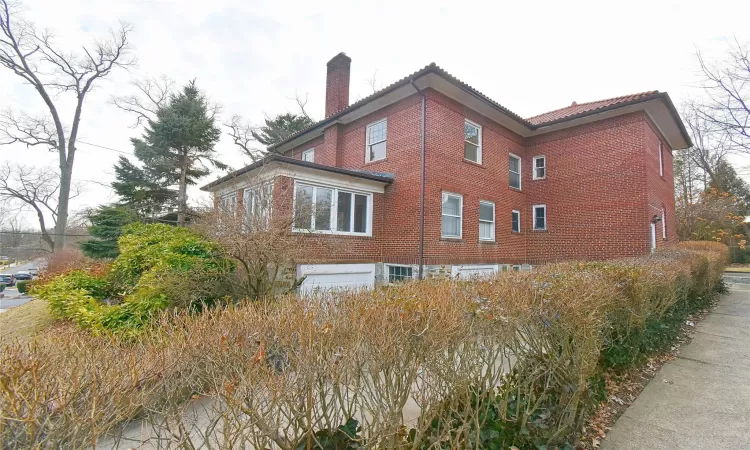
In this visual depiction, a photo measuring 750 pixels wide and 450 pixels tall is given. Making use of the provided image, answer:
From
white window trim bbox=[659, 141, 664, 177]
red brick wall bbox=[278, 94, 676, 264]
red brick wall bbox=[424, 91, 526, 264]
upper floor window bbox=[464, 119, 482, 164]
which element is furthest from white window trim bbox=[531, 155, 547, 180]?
white window trim bbox=[659, 141, 664, 177]

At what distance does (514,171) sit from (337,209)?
8732 millimetres

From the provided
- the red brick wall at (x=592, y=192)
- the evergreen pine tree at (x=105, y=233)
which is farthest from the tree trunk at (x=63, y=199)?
the red brick wall at (x=592, y=192)

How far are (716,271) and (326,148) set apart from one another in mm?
14700

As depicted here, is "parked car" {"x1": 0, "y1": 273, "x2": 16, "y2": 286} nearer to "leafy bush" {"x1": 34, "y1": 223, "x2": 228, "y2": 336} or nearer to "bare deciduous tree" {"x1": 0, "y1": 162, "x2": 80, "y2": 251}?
"bare deciduous tree" {"x1": 0, "y1": 162, "x2": 80, "y2": 251}

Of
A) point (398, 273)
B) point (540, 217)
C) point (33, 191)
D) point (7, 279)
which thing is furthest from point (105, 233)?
point (540, 217)

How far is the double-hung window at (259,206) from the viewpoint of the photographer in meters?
6.23

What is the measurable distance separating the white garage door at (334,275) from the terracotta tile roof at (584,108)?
33.0ft

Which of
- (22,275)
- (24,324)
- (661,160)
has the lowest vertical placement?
(22,275)

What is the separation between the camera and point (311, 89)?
92.2ft

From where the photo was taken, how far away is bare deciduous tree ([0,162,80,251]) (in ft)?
68.7

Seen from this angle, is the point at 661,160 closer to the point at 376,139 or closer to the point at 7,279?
the point at 376,139

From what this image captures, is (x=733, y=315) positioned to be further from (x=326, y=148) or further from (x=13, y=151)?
(x=13, y=151)

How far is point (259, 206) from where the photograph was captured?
22.6ft

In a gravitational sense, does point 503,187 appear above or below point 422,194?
above
